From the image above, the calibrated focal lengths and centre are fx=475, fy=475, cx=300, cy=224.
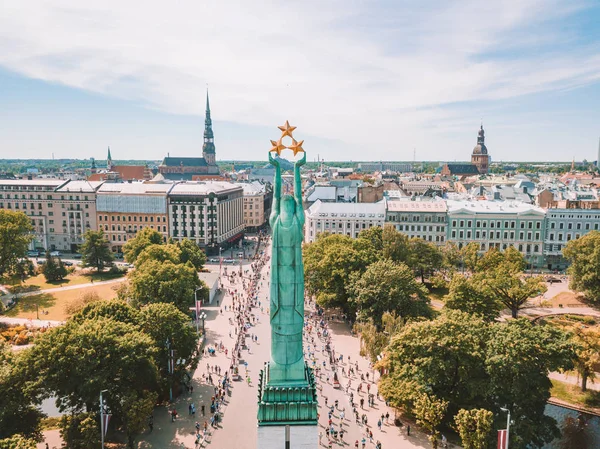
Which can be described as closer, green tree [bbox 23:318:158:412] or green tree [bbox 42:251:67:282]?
green tree [bbox 23:318:158:412]

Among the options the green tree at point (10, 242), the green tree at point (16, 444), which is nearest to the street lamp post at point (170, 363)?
the green tree at point (16, 444)

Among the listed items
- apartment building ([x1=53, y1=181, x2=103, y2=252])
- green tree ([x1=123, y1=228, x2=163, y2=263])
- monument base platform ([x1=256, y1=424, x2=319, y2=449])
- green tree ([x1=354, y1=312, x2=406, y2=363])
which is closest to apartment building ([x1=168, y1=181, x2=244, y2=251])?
green tree ([x1=123, y1=228, x2=163, y2=263])

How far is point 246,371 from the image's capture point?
174ft

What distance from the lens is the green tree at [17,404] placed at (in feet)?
115

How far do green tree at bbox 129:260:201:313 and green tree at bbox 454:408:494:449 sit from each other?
3900 cm

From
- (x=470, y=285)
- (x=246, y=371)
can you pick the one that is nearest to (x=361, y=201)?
(x=470, y=285)

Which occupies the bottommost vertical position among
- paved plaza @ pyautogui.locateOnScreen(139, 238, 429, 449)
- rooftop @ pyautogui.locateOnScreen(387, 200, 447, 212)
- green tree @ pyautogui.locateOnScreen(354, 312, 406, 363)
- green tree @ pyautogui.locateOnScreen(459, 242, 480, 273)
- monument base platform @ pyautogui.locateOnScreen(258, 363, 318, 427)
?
paved plaza @ pyautogui.locateOnScreen(139, 238, 429, 449)

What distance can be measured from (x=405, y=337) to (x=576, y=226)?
81.6m

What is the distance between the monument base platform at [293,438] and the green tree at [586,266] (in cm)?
6864

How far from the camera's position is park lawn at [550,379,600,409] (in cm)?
4681

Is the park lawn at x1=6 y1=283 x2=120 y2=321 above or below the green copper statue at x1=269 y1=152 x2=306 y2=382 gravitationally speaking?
below

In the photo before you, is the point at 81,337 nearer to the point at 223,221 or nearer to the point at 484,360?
the point at 484,360

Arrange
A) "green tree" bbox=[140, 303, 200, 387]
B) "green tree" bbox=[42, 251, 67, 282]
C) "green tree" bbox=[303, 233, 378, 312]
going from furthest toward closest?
1. "green tree" bbox=[42, 251, 67, 282]
2. "green tree" bbox=[303, 233, 378, 312]
3. "green tree" bbox=[140, 303, 200, 387]

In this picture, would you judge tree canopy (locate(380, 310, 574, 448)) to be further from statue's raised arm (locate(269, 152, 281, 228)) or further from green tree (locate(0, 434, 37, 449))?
green tree (locate(0, 434, 37, 449))
